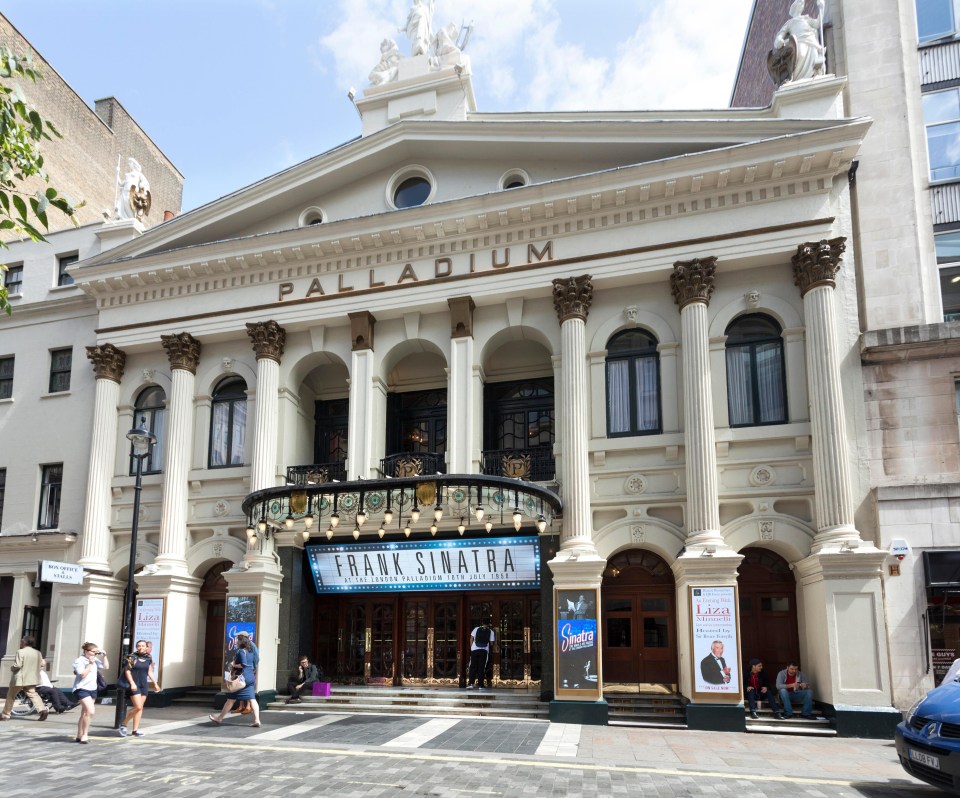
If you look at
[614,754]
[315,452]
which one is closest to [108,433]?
[315,452]

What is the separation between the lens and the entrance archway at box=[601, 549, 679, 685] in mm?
19188

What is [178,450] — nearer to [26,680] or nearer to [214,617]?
[214,617]

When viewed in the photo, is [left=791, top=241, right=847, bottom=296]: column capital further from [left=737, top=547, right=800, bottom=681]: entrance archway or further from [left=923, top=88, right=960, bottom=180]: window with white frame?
[left=737, top=547, right=800, bottom=681]: entrance archway

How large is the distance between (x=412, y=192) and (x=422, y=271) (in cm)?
278

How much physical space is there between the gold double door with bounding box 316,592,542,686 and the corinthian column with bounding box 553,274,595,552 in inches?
103

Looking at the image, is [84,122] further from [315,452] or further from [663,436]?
[663,436]

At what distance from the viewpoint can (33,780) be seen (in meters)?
11.5

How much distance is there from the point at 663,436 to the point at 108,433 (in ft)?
51.2

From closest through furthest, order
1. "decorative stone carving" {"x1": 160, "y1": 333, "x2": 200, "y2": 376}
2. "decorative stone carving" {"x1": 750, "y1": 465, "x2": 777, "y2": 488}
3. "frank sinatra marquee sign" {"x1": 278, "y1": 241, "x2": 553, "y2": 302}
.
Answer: "decorative stone carving" {"x1": 750, "y1": 465, "x2": 777, "y2": 488} < "frank sinatra marquee sign" {"x1": 278, "y1": 241, "x2": 553, "y2": 302} < "decorative stone carving" {"x1": 160, "y1": 333, "x2": 200, "y2": 376}

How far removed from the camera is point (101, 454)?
23812 millimetres

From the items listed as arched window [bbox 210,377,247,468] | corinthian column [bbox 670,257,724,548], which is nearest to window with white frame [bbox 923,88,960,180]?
corinthian column [bbox 670,257,724,548]

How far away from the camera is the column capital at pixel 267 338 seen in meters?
22.7

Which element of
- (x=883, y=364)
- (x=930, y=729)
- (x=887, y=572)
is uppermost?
(x=883, y=364)

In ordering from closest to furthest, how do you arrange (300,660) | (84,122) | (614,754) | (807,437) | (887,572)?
(614,754)
(887,572)
(807,437)
(300,660)
(84,122)
